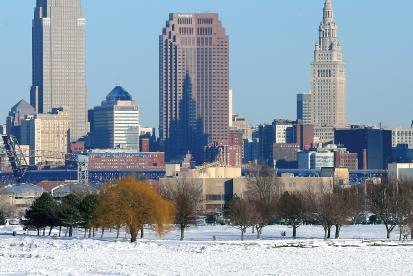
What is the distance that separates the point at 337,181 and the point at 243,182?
19.1 m

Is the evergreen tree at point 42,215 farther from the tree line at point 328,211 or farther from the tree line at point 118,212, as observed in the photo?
the tree line at point 328,211

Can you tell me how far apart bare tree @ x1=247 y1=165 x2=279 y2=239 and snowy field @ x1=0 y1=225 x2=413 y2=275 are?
660 centimetres

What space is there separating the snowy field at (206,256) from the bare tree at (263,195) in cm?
660

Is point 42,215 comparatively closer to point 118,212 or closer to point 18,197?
point 118,212

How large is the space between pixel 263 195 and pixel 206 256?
6387cm

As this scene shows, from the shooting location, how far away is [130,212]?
92750 millimetres

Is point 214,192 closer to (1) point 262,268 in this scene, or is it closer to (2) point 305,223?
(2) point 305,223

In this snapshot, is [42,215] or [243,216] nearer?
[243,216]

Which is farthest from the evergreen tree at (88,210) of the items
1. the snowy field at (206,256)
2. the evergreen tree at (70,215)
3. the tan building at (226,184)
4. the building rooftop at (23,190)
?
the building rooftop at (23,190)

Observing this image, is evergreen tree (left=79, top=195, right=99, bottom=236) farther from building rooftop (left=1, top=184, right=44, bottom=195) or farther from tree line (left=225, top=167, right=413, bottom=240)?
building rooftop (left=1, top=184, right=44, bottom=195)

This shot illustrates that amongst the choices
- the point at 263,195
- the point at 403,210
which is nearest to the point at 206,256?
the point at 403,210

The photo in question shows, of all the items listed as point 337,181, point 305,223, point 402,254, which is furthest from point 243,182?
point 402,254

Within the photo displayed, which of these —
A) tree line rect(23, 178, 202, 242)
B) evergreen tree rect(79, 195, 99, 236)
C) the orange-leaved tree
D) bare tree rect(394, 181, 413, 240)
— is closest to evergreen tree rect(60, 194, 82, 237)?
tree line rect(23, 178, 202, 242)

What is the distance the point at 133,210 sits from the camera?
305ft
